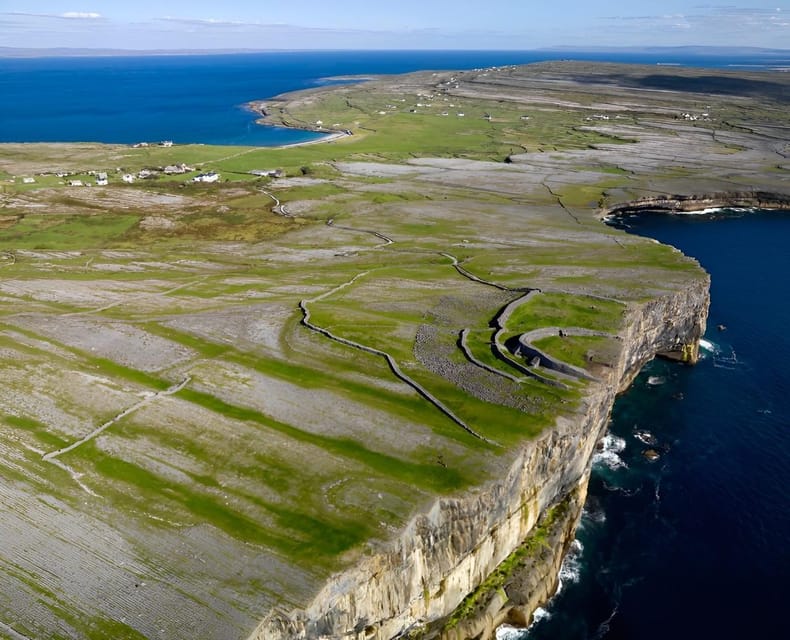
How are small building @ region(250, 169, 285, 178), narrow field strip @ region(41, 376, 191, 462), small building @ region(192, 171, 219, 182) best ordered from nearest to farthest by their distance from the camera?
narrow field strip @ region(41, 376, 191, 462), small building @ region(192, 171, 219, 182), small building @ region(250, 169, 285, 178)

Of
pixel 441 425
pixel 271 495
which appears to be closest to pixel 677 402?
pixel 441 425

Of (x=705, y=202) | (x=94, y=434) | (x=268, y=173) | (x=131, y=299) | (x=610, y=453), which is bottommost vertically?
(x=610, y=453)

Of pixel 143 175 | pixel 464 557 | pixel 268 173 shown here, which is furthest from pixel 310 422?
pixel 143 175

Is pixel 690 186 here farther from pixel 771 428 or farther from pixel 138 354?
pixel 138 354

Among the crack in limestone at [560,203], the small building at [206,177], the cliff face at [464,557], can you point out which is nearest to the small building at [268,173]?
the small building at [206,177]

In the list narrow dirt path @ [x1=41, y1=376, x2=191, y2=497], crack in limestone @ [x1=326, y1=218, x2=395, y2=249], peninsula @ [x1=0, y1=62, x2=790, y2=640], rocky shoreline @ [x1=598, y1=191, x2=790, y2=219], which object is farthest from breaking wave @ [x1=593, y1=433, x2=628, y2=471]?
rocky shoreline @ [x1=598, y1=191, x2=790, y2=219]

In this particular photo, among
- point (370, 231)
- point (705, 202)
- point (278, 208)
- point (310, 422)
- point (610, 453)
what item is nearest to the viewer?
point (310, 422)

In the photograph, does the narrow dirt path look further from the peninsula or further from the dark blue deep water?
the dark blue deep water

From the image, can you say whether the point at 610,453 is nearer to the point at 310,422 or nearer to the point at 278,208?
the point at 310,422
